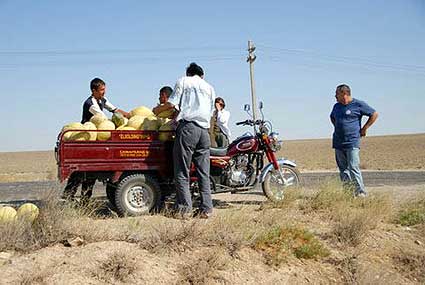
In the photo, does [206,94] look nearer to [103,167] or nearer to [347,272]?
[103,167]

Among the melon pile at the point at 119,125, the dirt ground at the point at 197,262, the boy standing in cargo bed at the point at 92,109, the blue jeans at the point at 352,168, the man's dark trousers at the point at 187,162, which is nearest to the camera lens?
the dirt ground at the point at 197,262

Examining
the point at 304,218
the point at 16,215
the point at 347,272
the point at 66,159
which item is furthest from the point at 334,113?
the point at 16,215

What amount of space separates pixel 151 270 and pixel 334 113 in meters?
5.02

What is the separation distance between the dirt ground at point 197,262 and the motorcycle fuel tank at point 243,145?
190 centimetres

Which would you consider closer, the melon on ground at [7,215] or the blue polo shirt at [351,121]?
the melon on ground at [7,215]

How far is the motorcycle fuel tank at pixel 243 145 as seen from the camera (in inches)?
304

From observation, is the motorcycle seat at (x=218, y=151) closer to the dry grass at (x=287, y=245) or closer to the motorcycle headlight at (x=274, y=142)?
the motorcycle headlight at (x=274, y=142)

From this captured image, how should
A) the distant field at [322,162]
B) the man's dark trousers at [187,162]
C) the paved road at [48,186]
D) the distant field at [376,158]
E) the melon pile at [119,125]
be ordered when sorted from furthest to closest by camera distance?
the distant field at [376,158], the distant field at [322,162], the paved road at [48,186], the melon pile at [119,125], the man's dark trousers at [187,162]

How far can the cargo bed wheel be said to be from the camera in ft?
21.9

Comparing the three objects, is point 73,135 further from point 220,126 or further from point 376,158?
point 376,158

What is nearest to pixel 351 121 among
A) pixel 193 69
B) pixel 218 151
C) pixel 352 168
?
pixel 352 168

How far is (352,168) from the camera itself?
25.8 feet

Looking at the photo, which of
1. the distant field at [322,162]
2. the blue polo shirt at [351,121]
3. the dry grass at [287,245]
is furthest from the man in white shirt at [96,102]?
the distant field at [322,162]

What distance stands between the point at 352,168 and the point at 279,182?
52.3 inches
